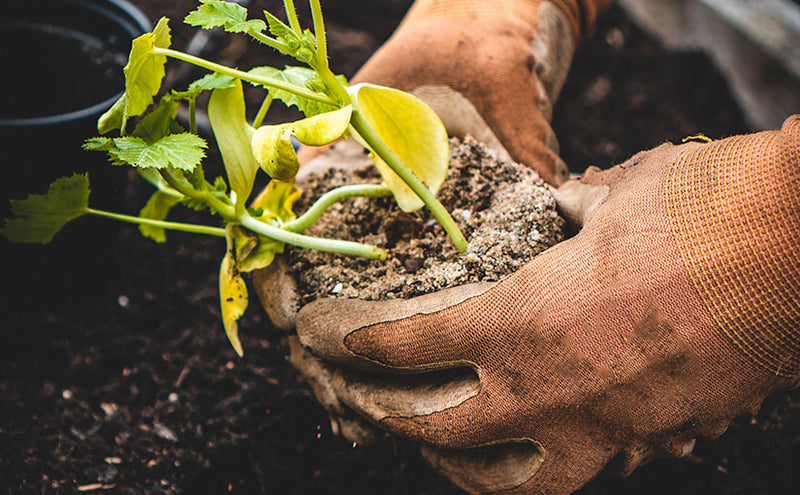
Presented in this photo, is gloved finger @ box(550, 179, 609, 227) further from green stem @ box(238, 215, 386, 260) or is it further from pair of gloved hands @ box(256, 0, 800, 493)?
green stem @ box(238, 215, 386, 260)

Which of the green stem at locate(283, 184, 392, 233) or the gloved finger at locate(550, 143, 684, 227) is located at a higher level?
the gloved finger at locate(550, 143, 684, 227)

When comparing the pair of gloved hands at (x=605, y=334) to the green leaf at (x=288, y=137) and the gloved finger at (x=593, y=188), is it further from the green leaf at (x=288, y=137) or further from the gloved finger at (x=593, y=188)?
the green leaf at (x=288, y=137)

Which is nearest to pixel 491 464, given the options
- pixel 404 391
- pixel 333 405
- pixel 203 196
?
pixel 404 391

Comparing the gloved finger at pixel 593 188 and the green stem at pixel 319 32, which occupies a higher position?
the green stem at pixel 319 32

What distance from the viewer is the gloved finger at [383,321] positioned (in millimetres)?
787

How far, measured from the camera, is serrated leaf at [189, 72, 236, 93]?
0.79 m

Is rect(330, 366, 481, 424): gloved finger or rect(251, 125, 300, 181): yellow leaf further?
rect(330, 366, 481, 424): gloved finger

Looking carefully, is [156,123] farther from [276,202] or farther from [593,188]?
[593,188]

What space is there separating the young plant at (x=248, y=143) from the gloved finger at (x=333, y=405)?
138 mm

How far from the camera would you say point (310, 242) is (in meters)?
0.88

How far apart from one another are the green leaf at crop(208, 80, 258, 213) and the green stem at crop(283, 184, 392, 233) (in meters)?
0.10

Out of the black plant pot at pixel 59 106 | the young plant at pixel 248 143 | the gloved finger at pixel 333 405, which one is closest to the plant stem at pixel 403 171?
the young plant at pixel 248 143

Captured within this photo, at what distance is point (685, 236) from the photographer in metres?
0.69

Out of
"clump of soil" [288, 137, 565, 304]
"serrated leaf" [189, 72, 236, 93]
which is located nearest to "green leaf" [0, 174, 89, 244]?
"serrated leaf" [189, 72, 236, 93]
